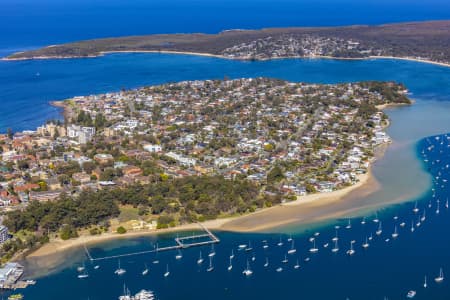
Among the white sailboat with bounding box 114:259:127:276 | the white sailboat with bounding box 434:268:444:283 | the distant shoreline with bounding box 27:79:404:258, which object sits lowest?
the white sailboat with bounding box 434:268:444:283

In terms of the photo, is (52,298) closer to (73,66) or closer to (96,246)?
(96,246)

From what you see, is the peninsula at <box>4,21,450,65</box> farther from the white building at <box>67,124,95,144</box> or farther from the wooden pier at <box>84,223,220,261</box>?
the wooden pier at <box>84,223,220,261</box>

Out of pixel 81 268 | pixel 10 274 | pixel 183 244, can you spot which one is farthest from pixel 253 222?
pixel 10 274

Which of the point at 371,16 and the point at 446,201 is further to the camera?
the point at 371,16

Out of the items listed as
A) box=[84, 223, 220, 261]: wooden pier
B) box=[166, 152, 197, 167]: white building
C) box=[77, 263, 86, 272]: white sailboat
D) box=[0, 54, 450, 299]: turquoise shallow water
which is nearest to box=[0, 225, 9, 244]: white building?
box=[0, 54, 450, 299]: turquoise shallow water

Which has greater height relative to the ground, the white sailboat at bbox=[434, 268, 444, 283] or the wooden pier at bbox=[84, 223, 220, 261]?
the wooden pier at bbox=[84, 223, 220, 261]

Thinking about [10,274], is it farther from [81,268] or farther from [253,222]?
[253,222]

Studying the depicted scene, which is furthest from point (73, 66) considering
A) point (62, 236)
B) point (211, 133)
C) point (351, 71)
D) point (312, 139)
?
point (62, 236)
